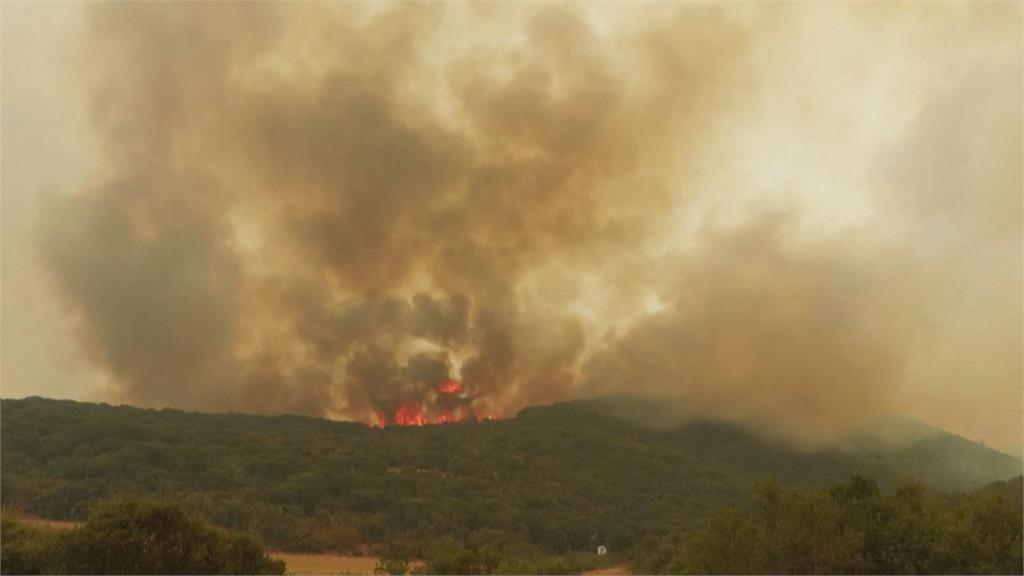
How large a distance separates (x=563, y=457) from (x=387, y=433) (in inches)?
1188

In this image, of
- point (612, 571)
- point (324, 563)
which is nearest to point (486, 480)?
point (612, 571)

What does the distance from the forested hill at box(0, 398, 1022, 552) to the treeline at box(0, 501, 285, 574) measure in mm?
20352

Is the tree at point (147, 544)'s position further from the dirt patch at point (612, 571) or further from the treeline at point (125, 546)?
the dirt patch at point (612, 571)

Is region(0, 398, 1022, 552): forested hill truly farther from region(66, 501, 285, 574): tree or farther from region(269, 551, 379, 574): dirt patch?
region(66, 501, 285, 574): tree

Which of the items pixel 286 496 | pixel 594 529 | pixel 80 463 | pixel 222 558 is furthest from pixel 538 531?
pixel 222 558

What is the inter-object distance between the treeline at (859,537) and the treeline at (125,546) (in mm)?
15097

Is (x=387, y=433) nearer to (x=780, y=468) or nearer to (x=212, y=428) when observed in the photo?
(x=212, y=428)

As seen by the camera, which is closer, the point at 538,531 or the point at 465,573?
the point at 465,573

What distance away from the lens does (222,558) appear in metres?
23.9

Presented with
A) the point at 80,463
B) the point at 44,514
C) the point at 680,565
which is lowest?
the point at 680,565

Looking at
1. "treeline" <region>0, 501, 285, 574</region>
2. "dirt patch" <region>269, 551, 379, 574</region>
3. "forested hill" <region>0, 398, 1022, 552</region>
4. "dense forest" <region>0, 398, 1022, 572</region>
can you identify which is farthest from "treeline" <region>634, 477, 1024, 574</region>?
"dirt patch" <region>269, 551, 379, 574</region>

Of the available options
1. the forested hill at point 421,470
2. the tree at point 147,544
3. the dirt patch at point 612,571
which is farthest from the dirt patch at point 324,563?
the tree at point 147,544

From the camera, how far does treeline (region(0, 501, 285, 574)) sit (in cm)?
2128

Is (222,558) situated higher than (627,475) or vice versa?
(627,475)
